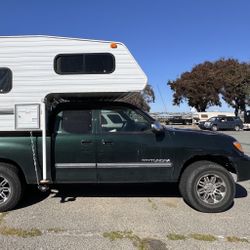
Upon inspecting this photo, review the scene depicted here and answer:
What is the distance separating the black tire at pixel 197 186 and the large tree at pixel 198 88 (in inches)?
2399

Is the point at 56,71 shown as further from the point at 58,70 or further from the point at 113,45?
the point at 113,45

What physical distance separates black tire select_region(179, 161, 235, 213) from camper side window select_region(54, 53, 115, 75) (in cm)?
213

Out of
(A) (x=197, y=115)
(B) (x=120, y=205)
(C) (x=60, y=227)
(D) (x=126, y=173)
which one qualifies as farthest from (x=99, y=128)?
(A) (x=197, y=115)

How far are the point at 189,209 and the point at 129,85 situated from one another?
223 centimetres

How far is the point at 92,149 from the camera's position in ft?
23.7

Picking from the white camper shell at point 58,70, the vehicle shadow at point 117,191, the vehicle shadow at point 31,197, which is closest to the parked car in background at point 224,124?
the vehicle shadow at point 117,191

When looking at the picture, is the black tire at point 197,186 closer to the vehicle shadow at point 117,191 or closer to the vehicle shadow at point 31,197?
the vehicle shadow at point 117,191

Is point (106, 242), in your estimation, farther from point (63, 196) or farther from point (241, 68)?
point (241, 68)

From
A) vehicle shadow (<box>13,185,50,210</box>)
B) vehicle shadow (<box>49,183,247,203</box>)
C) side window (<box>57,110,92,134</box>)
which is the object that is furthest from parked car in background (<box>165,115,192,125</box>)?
side window (<box>57,110,92,134</box>)

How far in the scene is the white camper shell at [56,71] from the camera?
289 inches

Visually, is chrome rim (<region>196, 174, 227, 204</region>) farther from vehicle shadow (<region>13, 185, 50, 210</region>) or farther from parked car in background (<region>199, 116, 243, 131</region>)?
parked car in background (<region>199, 116, 243, 131</region>)

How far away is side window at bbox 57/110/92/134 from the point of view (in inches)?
290

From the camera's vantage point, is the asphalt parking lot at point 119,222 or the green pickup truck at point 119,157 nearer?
the asphalt parking lot at point 119,222

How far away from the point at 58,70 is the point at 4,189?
2094mm
